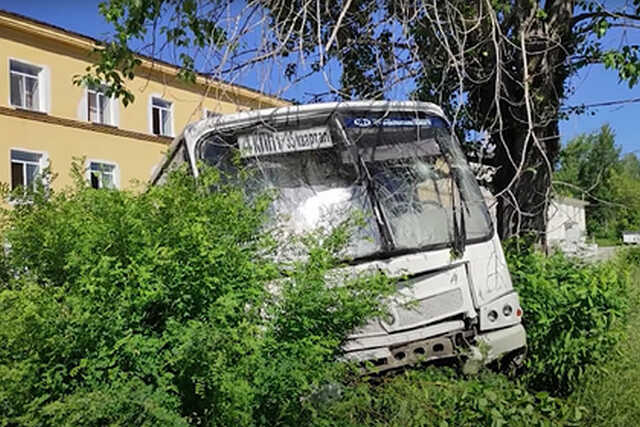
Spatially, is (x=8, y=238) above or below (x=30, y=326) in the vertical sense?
above

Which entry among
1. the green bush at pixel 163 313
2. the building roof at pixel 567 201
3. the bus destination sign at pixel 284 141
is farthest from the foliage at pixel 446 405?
the bus destination sign at pixel 284 141

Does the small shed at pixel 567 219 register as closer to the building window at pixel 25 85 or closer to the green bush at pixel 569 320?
the green bush at pixel 569 320

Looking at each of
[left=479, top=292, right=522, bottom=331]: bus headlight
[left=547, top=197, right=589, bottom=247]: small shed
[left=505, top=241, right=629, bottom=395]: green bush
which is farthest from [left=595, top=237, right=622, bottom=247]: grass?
[left=479, top=292, right=522, bottom=331]: bus headlight

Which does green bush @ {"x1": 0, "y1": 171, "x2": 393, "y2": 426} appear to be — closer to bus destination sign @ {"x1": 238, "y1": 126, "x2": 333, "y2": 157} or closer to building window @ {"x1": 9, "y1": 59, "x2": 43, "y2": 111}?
bus destination sign @ {"x1": 238, "y1": 126, "x2": 333, "y2": 157}

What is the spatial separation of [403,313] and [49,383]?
8.60 feet

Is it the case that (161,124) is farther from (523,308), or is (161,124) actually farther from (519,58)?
(523,308)

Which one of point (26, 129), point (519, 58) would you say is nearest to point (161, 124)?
point (26, 129)

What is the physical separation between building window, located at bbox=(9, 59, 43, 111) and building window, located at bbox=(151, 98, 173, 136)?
460 cm

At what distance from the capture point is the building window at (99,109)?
21.7 metres

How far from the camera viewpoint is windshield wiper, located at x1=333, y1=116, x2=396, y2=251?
4.66 metres

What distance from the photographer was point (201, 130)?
485 centimetres

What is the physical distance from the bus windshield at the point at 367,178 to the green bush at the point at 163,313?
1.38 meters

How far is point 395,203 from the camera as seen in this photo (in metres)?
4.81

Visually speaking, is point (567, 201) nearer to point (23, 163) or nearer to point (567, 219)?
point (567, 219)
